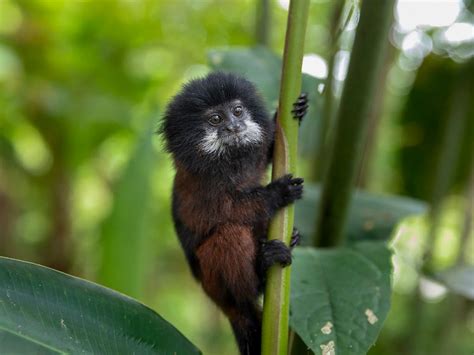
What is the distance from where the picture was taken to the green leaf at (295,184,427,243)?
73.9 inches

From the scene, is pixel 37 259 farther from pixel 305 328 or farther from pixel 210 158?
pixel 305 328

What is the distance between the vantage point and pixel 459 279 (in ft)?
5.65

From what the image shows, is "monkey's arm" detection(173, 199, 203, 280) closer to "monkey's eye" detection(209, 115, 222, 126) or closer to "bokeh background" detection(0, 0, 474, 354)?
"monkey's eye" detection(209, 115, 222, 126)

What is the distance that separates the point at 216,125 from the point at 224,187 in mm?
208

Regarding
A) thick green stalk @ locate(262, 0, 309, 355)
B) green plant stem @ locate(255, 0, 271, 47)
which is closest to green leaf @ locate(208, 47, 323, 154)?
green plant stem @ locate(255, 0, 271, 47)

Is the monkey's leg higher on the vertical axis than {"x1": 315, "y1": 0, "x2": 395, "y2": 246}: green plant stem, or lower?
lower


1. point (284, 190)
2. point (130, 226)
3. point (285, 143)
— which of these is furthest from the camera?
point (130, 226)

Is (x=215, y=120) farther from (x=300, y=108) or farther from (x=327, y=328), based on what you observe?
(x=327, y=328)

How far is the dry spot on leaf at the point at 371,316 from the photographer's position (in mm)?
1186

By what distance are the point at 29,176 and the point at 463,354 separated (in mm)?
2893

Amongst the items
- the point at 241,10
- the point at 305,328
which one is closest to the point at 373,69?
the point at 305,328

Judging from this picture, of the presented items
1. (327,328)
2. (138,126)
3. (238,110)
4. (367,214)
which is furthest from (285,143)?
(138,126)

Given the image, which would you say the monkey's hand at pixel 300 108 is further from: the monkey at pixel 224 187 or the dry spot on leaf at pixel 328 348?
the dry spot on leaf at pixel 328 348

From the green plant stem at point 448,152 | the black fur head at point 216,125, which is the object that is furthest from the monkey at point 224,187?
the green plant stem at point 448,152
